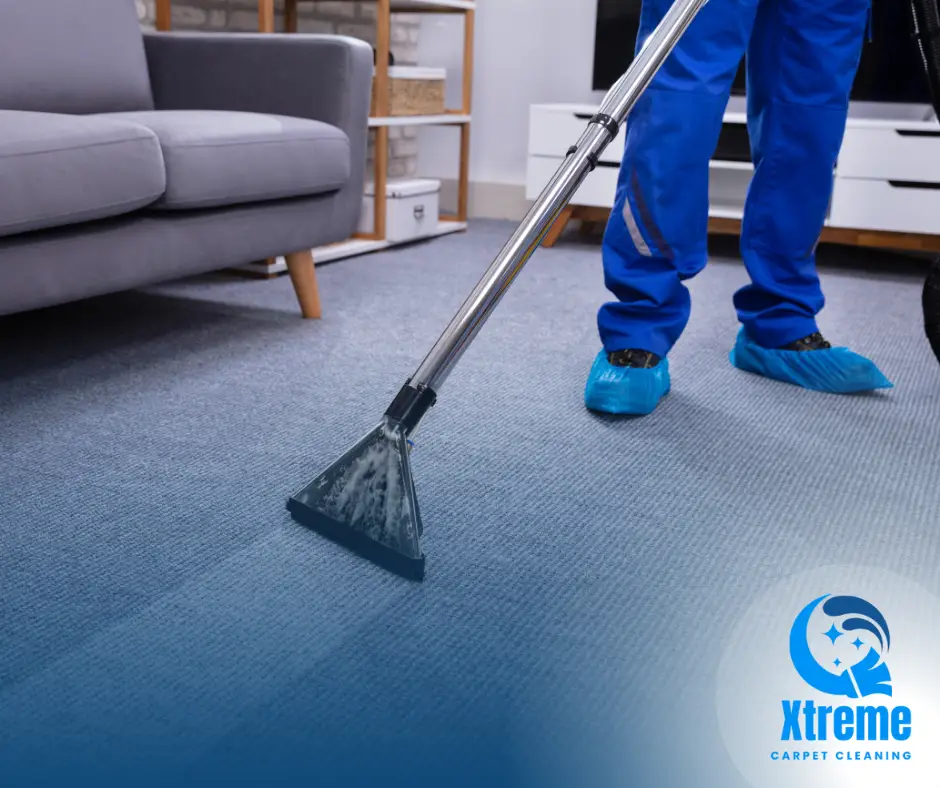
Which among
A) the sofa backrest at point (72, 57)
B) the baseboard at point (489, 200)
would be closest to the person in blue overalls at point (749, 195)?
the sofa backrest at point (72, 57)

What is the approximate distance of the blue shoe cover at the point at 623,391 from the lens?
58.7 inches

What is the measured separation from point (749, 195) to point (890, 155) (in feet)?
4.34

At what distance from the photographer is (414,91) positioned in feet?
9.80

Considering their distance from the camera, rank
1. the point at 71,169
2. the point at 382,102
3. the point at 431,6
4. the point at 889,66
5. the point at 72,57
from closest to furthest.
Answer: the point at 71,169 → the point at 72,57 → the point at 382,102 → the point at 889,66 → the point at 431,6

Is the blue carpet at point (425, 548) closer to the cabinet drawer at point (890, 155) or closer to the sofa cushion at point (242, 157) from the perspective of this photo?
the sofa cushion at point (242, 157)

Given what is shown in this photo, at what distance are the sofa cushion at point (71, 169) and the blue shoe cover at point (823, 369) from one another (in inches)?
40.4

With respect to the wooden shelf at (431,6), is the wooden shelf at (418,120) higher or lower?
lower

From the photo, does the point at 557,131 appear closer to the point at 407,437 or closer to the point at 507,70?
the point at 507,70

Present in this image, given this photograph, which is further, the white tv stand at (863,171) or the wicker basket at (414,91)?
the wicker basket at (414,91)

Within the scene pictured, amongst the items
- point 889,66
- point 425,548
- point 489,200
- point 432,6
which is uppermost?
point 432,6

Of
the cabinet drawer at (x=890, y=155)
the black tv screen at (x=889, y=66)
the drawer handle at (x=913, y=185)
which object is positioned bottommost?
the drawer handle at (x=913, y=185)

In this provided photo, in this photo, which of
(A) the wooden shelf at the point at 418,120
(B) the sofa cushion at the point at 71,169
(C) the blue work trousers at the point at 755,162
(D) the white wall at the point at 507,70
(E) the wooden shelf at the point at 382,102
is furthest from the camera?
(D) the white wall at the point at 507,70

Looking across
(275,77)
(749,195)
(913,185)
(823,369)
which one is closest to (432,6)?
(275,77)

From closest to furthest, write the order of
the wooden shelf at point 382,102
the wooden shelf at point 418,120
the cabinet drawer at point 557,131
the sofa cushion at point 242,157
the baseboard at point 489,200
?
the sofa cushion at point 242,157 < the wooden shelf at point 382,102 < the wooden shelf at point 418,120 < the cabinet drawer at point 557,131 < the baseboard at point 489,200
